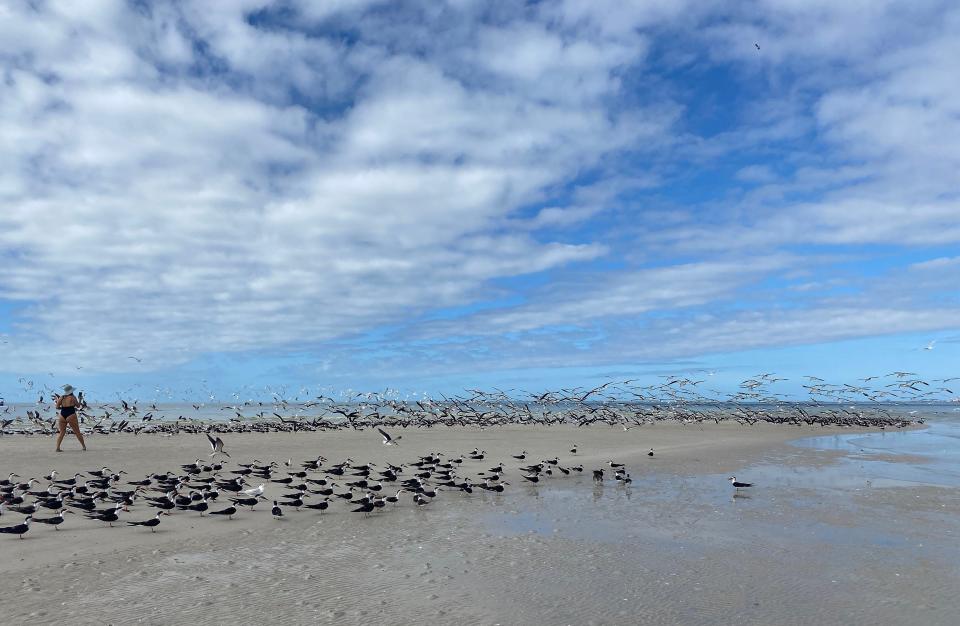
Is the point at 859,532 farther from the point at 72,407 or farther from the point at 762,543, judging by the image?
the point at 72,407

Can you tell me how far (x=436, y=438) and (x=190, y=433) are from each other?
17047 mm

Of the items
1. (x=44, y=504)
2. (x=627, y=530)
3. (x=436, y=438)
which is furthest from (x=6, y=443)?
(x=627, y=530)

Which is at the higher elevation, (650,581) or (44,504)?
(44,504)

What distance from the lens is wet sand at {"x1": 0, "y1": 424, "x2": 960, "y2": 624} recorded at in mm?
8078

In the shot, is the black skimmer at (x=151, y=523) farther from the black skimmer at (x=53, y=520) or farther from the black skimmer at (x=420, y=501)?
the black skimmer at (x=420, y=501)

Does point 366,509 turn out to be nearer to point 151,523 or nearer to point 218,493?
point 151,523

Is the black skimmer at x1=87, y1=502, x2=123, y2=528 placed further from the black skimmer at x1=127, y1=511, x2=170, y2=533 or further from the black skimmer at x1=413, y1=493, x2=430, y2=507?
the black skimmer at x1=413, y1=493, x2=430, y2=507

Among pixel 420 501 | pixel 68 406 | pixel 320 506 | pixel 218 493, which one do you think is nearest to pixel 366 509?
pixel 320 506

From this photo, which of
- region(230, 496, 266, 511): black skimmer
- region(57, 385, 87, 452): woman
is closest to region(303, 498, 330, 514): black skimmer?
region(230, 496, 266, 511): black skimmer

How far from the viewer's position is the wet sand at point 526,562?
8.08m

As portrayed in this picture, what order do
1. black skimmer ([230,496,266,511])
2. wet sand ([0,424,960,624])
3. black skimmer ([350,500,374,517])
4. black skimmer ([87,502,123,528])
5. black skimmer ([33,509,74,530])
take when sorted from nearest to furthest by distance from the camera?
1. wet sand ([0,424,960,624])
2. black skimmer ([33,509,74,530])
3. black skimmer ([87,502,123,528])
4. black skimmer ([230,496,266,511])
5. black skimmer ([350,500,374,517])

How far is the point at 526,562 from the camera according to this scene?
Answer: 10.4 m

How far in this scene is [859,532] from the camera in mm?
12945

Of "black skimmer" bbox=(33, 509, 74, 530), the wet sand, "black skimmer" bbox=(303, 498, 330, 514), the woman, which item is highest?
the woman
